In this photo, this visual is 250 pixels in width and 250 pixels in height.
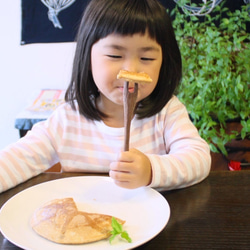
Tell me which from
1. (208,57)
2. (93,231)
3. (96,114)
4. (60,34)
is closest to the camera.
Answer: (93,231)

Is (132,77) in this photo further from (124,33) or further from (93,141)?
(93,141)

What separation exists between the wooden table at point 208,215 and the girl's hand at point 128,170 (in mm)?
90

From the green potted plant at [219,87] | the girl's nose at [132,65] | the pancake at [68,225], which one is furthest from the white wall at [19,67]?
the pancake at [68,225]

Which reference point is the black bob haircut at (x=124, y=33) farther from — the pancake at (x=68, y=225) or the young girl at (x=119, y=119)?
the pancake at (x=68, y=225)

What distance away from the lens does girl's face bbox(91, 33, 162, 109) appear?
2.97 feet

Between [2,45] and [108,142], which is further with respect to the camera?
[2,45]

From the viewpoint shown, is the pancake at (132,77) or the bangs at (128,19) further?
the bangs at (128,19)

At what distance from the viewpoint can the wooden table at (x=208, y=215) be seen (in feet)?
1.91

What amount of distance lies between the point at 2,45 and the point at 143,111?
209 centimetres

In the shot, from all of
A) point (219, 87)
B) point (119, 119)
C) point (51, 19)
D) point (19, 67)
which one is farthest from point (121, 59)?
point (19, 67)

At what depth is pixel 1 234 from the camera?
615 millimetres

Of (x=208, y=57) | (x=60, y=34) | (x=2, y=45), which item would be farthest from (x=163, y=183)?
(x=2, y=45)

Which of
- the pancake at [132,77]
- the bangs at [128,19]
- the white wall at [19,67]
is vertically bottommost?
the white wall at [19,67]

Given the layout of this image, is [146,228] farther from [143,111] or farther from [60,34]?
[60,34]
